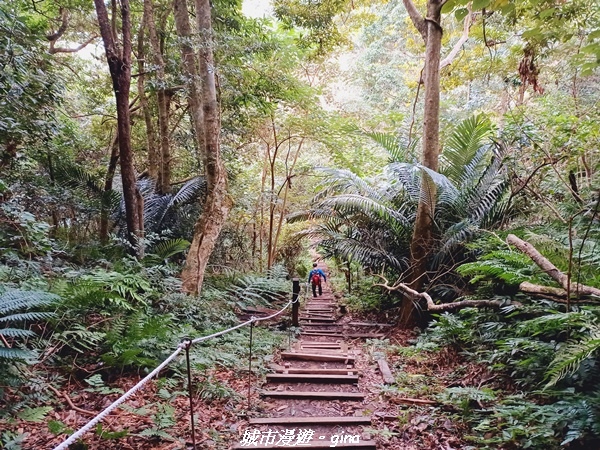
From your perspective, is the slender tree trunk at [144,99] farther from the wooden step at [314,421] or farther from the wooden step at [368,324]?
the wooden step at [314,421]

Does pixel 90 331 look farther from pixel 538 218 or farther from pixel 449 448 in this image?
pixel 538 218

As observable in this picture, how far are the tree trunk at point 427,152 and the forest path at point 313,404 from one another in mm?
1527

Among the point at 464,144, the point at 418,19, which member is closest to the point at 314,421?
the point at 464,144

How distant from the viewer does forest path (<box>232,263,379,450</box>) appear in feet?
8.78

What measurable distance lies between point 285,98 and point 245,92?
3.31ft

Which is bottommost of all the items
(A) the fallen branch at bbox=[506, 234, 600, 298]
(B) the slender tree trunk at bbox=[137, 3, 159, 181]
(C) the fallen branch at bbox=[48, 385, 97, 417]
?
(C) the fallen branch at bbox=[48, 385, 97, 417]

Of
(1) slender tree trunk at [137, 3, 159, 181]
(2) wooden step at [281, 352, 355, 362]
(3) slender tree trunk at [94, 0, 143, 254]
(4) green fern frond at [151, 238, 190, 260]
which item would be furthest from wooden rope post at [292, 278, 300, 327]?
(1) slender tree trunk at [137, 3, 159, 181]

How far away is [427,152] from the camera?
582 cm

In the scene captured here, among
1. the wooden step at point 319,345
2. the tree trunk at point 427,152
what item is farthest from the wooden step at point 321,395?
the tree trunk at point 427,152

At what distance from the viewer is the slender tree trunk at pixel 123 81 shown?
14.7 feet

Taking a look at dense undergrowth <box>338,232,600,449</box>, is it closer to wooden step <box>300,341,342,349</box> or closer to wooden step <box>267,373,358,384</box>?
Answer: wooden step <box>267,373,358,384</box>

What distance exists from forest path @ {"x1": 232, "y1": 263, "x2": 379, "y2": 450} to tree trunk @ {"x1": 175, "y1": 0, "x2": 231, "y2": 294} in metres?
1.98

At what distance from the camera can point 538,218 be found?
560 cm

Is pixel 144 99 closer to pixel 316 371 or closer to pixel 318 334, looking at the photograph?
pixel 318 334
